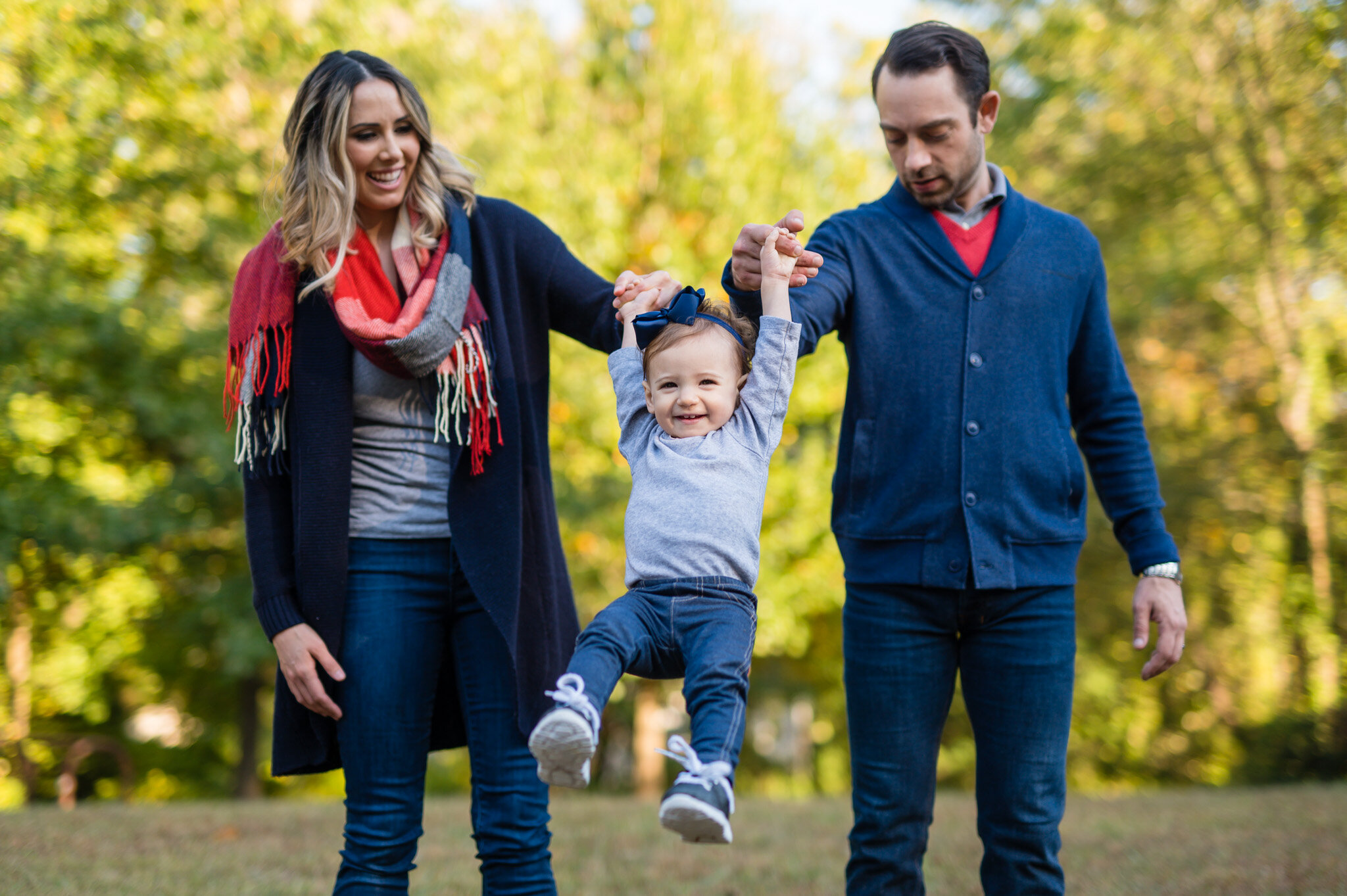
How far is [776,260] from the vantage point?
2189 millimetres

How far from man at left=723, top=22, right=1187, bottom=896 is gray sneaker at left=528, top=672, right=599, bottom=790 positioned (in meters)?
0.91

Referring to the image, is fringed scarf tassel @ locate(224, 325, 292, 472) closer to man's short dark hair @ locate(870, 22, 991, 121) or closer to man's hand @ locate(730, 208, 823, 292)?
man's hand @ locate(730, 208, 823, 292)

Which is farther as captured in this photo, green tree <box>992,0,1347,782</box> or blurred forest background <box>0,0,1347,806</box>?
green tree <box>992,0,1347,782</box>

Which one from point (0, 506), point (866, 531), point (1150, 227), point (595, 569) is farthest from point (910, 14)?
point (866, 531)

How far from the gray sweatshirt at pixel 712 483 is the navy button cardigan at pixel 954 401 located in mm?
264

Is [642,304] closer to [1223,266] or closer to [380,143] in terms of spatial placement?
[380,143]

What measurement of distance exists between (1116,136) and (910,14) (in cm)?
353

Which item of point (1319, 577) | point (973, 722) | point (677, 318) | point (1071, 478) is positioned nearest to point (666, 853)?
point (973, 722)

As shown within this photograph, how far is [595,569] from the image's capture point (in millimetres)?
11375

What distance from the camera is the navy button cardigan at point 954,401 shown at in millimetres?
2406

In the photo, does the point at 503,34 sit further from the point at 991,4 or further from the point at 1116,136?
the point at 1116,136

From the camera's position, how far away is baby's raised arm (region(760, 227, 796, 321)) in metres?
2.15

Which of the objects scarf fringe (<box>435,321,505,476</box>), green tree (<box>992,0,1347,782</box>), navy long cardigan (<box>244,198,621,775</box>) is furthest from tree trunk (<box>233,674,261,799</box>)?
scarf fringe (<box>435,321,505,476</box>)

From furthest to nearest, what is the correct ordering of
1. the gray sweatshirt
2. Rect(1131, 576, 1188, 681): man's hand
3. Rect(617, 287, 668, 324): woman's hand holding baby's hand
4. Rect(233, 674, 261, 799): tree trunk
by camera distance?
1. Rect(233, 674, 261, 799): tree trunk
2. Rect(1131, 576, 1188, 681): man's hand
3. Rect(617, 287, 668, 324): woman's hand holding baby's hand
4. the gray sweatshirt
